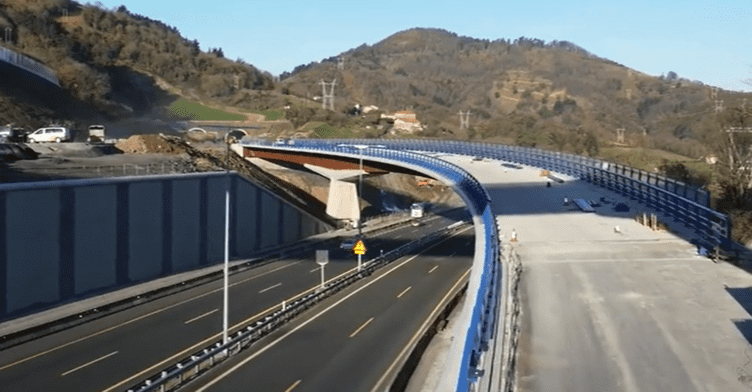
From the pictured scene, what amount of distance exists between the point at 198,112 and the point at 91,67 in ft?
64.8

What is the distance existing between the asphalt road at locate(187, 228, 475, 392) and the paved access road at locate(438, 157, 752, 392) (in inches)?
249

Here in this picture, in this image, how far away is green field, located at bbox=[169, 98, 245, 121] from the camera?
142250mm

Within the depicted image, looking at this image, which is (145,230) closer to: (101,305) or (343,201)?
(101,305)

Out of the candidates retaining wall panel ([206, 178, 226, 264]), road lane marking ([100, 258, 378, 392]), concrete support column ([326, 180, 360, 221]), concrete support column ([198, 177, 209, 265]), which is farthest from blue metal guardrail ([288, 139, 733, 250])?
concrete support column ([198, 177, 209, 265])

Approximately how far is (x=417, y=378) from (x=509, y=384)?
52.5ft

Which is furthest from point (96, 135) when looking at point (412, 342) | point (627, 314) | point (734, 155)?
point (627, 314)

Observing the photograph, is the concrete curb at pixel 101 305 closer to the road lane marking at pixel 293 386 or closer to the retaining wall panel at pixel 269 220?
the retaining wall panel at pixel 269 220

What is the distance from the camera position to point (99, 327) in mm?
31109

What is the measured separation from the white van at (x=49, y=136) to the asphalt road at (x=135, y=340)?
96.6ft

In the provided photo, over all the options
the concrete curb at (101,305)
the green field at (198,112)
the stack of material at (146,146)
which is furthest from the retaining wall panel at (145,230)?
the green field at (198,112)

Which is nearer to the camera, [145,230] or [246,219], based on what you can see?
[145,230]

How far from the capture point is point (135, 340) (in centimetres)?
2892

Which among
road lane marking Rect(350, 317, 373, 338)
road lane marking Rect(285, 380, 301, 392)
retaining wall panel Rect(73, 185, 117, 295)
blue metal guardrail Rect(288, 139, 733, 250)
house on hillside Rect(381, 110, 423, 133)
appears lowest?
road lane marking Rect(350, 317, 373, 338)

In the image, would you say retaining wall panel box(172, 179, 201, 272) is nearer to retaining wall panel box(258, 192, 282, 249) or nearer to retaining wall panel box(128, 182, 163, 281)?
retaining wall panel box(128, 182, 163, 281)
